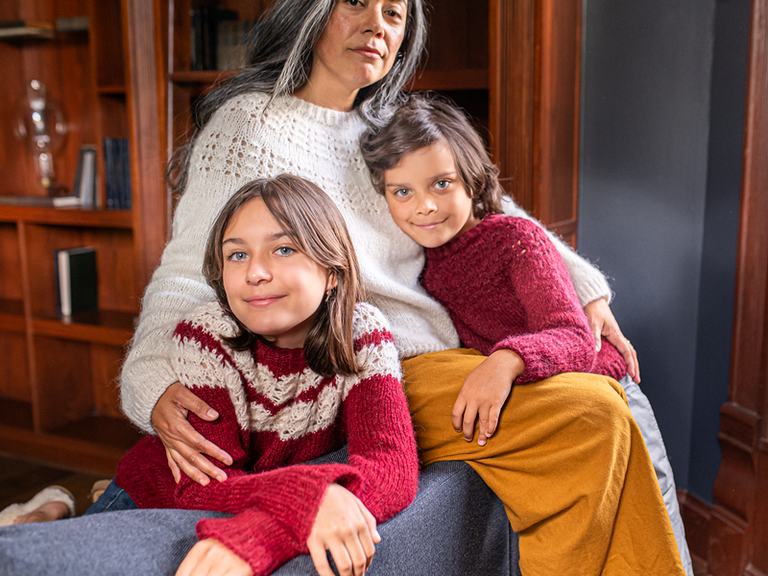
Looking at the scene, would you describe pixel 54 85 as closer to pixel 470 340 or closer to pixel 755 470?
pixel 470 340

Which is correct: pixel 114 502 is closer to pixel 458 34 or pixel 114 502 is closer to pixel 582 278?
pixel 582 278

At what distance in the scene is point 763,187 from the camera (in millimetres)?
1687

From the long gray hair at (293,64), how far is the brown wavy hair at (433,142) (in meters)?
0.12

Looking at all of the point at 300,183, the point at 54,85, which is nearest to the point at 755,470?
the point at 300,183

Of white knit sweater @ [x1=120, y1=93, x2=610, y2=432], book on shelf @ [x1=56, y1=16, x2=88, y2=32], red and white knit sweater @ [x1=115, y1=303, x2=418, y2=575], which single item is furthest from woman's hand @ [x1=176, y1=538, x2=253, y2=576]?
book on shelf @ [x1=56, y1=16, x2=88, y2=32]

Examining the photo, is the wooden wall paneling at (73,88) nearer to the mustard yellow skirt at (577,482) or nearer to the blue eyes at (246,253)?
the blue eyes at (246,253)

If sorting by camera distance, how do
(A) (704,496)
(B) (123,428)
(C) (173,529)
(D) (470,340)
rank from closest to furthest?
1. (C) (173,529)
2. (D) (470,340)
3. (A) (704,496)
4. (B) (123,428)

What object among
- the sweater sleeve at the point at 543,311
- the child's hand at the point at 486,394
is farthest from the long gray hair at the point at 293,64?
the child's hand at the point at 486,394

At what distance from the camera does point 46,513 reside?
1.48m

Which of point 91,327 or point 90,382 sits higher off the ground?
point 91,327

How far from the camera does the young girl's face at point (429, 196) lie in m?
1.39

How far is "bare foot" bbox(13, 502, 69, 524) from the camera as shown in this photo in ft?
4.77

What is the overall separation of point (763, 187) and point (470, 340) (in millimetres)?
869

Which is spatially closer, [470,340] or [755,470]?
[470,340]
